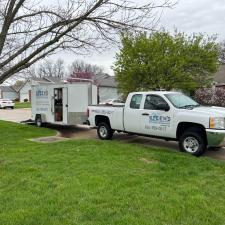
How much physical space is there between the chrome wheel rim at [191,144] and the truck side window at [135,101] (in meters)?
2.25

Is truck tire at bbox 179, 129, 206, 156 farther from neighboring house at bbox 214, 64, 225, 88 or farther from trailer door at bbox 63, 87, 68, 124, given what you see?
neighboring house at bbox 214, 64, 225, 88

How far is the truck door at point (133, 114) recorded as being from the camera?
38.4 ft

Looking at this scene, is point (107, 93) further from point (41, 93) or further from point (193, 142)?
point (193, 142)

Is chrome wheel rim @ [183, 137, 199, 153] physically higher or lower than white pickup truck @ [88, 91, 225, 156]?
lower

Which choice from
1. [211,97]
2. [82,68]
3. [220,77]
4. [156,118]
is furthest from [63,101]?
[82,68]

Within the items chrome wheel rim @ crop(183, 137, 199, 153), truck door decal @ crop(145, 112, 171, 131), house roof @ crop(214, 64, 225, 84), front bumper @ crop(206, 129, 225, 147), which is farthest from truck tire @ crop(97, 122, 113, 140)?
house roof @ crop(214, 64, 225, 84)

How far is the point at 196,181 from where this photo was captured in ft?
22.0

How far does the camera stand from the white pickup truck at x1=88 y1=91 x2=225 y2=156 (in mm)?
9672

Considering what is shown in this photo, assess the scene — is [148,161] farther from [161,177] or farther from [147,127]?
[147,127]

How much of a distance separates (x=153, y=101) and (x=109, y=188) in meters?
5.68

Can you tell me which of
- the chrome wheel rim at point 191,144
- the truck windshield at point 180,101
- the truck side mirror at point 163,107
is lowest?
the chrome wheel rim at point 191,144

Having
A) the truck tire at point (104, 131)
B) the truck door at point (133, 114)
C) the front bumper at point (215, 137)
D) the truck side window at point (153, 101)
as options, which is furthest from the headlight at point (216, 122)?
the truck tire at point (104, 131)

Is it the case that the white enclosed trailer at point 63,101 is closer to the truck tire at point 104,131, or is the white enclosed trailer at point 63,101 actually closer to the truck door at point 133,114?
the truck tire at point 104,131

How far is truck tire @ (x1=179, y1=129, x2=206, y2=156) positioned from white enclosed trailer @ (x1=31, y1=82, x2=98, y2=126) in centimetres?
701
